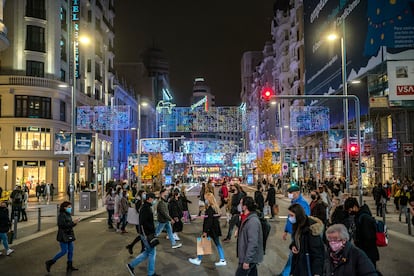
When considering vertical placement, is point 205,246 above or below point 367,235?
below

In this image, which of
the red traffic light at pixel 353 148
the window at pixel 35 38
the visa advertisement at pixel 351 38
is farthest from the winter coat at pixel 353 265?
the window at pixel 35 38

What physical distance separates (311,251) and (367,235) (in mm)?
2013

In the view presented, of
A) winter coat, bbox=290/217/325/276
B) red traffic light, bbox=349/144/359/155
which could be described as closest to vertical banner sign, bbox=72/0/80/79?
red traffic light, bbox=349/144/359/155

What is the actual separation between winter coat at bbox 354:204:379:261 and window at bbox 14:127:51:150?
39.9 m

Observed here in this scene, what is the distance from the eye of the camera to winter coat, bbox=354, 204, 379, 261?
7693 millimetres

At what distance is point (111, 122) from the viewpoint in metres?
32.9

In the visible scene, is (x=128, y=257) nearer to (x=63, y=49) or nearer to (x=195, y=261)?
(x=195, y=261)

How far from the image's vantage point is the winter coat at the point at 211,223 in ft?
36.4

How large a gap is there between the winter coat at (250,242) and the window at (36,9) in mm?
42367

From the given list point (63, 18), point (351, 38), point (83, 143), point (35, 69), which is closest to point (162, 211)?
point (83, 143)

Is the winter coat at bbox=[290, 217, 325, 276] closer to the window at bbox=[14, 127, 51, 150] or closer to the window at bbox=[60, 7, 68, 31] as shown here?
the window at bbox=[14, 127, 51, 150]

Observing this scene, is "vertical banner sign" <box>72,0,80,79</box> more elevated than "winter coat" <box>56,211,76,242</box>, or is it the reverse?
"vertical banner sign" <box>72,0,80,79</box>

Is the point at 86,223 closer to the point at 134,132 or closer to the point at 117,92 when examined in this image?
the point at 117,92

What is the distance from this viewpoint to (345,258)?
4.61 m
